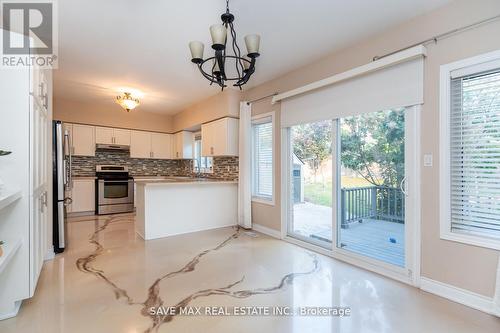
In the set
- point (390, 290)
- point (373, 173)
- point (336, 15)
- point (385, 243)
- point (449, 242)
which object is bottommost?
point (390, 290)

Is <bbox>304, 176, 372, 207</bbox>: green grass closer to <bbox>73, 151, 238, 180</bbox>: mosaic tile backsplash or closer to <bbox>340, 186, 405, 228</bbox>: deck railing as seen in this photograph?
<bbox>340, 186, 405, 228</bbox>: deck railing

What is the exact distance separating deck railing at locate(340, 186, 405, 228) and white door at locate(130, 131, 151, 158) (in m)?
5.26

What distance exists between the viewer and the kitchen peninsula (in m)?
4.02

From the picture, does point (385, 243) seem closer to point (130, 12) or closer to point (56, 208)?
point (130, 12)

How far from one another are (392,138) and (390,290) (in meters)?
1.55

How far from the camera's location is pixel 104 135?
6.05 m

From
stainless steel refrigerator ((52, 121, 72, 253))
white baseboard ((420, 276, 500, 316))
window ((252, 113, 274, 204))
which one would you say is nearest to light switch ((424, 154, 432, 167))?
white baseboard ((420, 276, 500, 316))

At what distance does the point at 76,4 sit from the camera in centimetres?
225

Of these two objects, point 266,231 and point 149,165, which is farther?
point 149,165

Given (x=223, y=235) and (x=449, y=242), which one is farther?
(x=223, y=235)

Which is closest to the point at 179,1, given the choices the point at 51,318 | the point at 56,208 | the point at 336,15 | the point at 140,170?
Result: the point at 336,15

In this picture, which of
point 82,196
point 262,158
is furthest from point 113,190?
point 262,158

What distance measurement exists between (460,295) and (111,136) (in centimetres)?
685

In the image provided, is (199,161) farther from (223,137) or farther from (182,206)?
(182,206)
